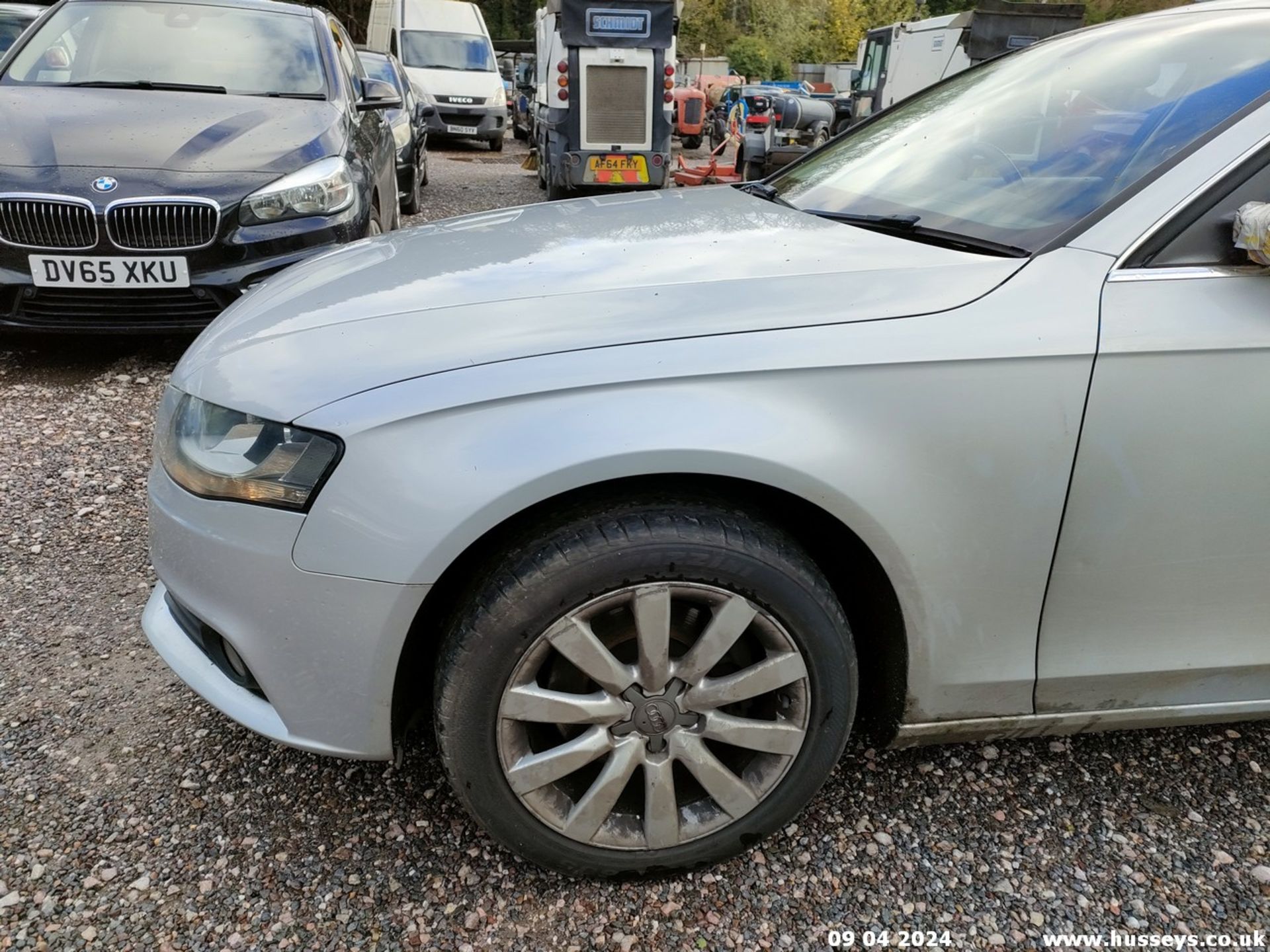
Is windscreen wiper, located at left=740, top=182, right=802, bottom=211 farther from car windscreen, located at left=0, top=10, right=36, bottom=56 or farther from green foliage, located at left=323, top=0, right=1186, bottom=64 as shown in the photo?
green foliage, located at left=323, top=0, right=1186, bottom=64

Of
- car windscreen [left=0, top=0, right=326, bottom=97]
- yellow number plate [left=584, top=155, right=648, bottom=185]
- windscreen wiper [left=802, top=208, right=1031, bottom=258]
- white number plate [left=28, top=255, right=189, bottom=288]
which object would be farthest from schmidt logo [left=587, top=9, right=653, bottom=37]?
windscreen wiper [left=802, top=208, right=1031, bottom=258]

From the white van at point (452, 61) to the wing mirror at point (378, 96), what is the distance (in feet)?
35.9

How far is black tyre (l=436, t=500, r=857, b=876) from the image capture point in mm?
1502

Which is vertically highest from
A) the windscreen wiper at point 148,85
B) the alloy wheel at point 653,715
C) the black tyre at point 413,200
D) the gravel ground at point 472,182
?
the windscreen wiper at point 148,85

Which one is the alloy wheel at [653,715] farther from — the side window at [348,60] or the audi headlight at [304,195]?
the side window at [348,60]

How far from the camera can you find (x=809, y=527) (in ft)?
5.58

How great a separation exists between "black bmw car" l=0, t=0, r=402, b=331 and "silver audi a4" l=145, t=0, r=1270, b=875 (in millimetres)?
2550

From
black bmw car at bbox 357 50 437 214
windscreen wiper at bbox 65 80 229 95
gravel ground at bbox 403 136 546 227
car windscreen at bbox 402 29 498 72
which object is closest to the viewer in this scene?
windscreen wiper at bbox 65 80 229 95

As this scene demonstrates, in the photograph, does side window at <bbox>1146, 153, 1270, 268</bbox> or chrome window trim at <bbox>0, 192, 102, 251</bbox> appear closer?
side window at <bbox>1146, 153, 1270, 268</bbox>

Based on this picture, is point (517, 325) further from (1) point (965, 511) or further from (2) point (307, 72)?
(2) point (307, 72)

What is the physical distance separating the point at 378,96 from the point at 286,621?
179 inches

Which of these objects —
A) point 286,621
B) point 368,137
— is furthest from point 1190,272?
point 368,137

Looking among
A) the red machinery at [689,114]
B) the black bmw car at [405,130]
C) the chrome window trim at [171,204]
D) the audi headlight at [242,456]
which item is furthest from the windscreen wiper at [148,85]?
the red machinery at [689,114]

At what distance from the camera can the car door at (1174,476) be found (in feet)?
4.95
